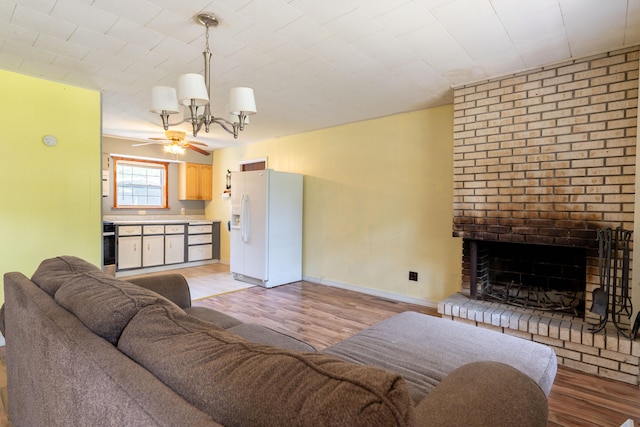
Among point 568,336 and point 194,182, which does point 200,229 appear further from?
point 568,336

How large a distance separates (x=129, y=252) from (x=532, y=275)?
216 inches

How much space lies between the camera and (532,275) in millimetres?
3051

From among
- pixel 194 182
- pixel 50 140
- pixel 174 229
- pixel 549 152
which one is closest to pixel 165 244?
pixel 174 229

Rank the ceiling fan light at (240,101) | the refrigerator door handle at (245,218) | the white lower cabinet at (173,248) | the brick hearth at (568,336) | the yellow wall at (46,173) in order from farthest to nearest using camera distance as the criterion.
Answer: the white lower cabinet at (173,248), the refrigerator door handle at (245,218), the yellow wall at (46,173), the brick hearth at (568,336), the ceiling fan light at (240,101)

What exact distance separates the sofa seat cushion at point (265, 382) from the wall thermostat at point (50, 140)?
3061 mm

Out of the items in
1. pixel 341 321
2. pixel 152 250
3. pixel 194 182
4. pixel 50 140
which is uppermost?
pixel 50 140

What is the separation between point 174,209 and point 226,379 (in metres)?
6.47

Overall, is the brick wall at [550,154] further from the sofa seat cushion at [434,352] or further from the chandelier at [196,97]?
the chandelier at [196,97]

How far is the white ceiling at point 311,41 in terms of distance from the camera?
6.41 ft

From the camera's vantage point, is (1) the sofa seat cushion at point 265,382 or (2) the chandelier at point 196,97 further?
(2) the chandelier at point 196,97

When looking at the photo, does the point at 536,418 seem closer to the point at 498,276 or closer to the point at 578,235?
the point at 578,235

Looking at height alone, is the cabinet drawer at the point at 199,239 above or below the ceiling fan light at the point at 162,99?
below

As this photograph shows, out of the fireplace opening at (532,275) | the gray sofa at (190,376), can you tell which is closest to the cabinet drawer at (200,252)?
the gray sofa at (190,376)

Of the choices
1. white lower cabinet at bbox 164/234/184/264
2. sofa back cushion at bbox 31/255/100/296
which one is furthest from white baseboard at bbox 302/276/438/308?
sofa back cushion at bbox 31/255/100/296
